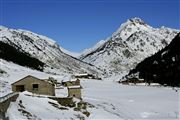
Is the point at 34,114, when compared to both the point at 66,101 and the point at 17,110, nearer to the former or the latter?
the point at 17,110

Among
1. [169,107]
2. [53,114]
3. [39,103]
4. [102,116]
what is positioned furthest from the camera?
[169,107]

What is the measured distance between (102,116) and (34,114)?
51.6 feet

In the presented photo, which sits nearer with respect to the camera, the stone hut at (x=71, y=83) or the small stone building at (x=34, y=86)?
the small stone building at (x=34, y=86)

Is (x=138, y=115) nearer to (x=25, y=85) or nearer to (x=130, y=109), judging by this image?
(x=130, y=109)

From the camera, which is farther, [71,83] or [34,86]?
[71,83]

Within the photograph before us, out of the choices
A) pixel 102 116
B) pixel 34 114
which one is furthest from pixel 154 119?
pixel 34 114

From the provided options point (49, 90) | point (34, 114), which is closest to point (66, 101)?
point (49, 90)

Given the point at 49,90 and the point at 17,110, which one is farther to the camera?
the point at 49,90

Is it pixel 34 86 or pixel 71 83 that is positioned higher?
pixel 71 83

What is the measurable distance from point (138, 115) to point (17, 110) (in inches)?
1133

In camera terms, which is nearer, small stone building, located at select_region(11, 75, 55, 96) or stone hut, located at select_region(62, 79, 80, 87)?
small stone building, located at select_region(11, 75, 55, 96)

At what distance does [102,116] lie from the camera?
57.8 meters

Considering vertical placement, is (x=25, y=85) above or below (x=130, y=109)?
above

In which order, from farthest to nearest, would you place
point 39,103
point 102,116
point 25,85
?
point 25,85 → point 102,116 → point 39,103
